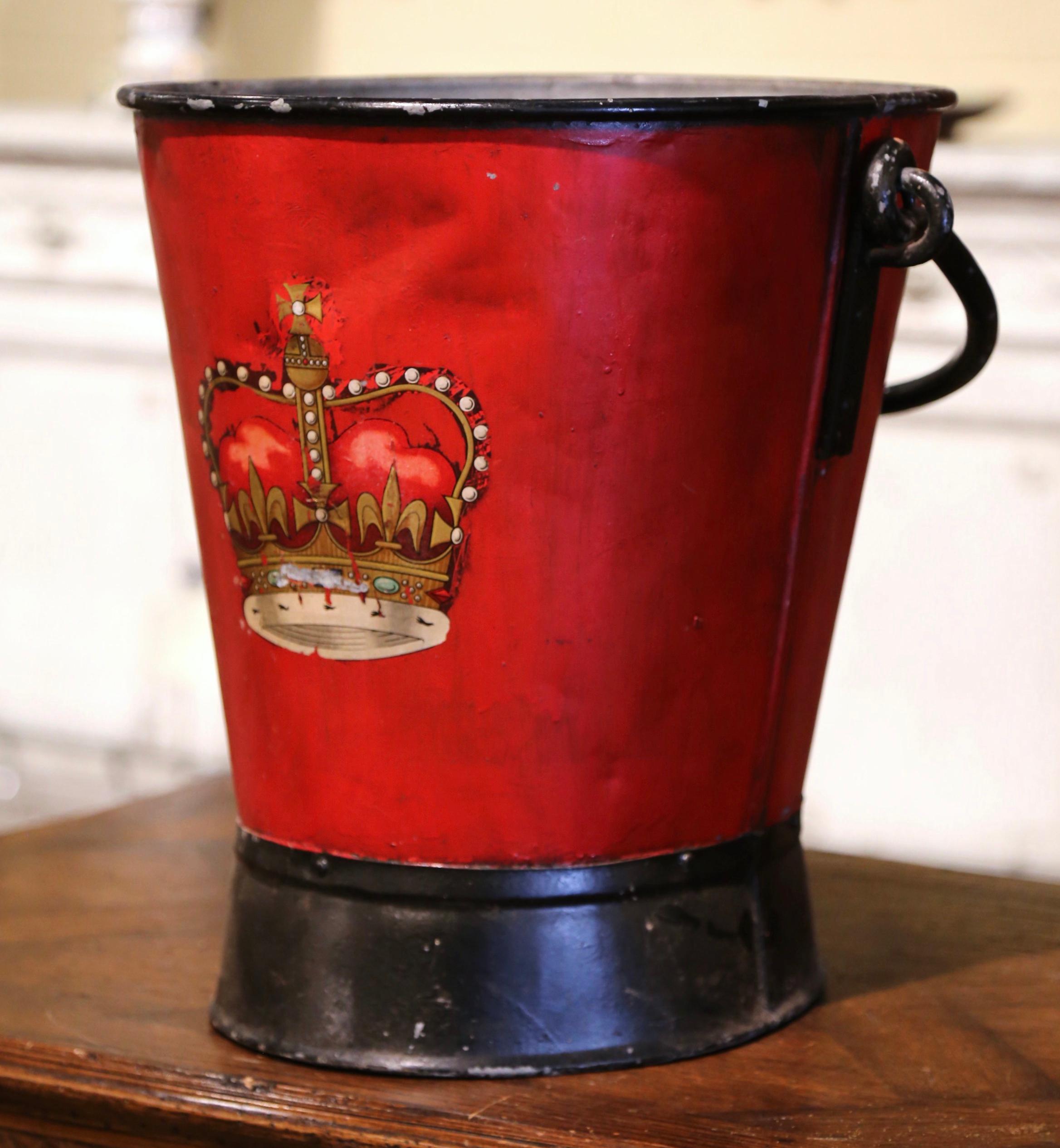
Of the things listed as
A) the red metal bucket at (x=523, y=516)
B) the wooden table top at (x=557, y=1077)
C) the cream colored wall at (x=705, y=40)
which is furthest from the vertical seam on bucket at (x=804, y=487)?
the cream colored wall at (x=705, y=40)

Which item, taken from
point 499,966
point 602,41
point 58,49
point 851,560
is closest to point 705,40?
point 602,41

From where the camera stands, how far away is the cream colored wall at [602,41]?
1311mm

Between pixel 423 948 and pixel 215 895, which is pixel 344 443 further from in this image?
pixel 215 895

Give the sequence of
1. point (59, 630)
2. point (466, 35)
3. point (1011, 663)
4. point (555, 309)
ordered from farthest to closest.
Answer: point (59, 630) → point (466, 35) → point (1011, 663) → point (555, 309)

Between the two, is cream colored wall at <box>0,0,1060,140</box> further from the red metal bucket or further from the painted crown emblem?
the painted crown emblem

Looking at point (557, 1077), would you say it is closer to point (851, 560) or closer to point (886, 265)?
point (886, 265)

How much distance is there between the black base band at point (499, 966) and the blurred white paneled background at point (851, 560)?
0.70 metres

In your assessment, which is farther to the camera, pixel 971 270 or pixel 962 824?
pixel 962 824

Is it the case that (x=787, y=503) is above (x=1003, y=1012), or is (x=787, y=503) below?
above

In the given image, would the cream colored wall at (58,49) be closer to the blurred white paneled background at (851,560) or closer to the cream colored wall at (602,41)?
the cream colored wall at (602,41)

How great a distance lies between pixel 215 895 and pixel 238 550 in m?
0.29

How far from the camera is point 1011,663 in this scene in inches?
51.7

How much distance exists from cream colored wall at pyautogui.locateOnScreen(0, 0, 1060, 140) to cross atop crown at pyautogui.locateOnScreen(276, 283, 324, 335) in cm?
89

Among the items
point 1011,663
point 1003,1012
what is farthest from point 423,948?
point 1011,663
